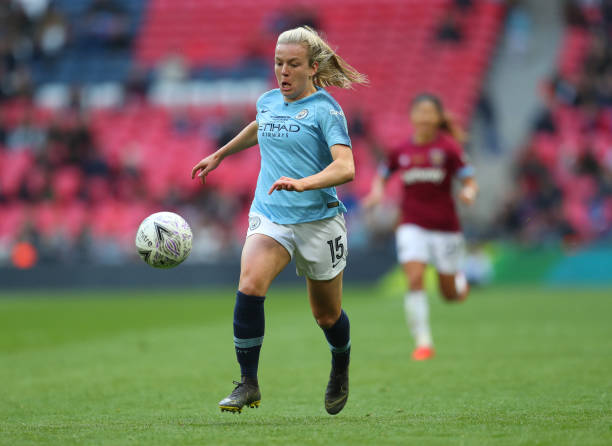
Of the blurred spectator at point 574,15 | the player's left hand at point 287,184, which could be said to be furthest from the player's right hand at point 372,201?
the blurred spectator at point 574,15

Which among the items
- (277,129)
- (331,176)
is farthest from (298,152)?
(331,176)

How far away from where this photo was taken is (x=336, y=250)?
625 cm

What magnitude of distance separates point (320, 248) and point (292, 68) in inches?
46.1

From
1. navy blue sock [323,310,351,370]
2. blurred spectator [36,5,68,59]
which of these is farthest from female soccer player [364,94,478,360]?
blurred spectator [36,5,68,59]

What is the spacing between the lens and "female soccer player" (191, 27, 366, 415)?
597 cm

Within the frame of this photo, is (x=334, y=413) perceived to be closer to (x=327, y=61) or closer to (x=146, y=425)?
(x=146, y=425)

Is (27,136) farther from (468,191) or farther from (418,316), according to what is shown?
(468,191)

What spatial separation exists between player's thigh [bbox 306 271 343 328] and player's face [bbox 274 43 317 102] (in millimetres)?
1224

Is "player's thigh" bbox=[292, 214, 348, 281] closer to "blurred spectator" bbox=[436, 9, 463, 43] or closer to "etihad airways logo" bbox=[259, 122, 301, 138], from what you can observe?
"etihad airways logo" bbox=[259, 122, 301, 138]

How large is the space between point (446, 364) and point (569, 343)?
2.23 meters

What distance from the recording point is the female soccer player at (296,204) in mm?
5969

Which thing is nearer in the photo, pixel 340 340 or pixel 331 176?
pixel 331 176

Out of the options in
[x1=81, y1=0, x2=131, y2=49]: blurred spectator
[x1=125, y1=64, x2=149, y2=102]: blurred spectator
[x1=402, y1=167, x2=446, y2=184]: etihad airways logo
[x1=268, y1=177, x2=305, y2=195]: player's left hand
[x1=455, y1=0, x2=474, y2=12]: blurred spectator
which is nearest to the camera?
[x1=268, y1=177, x2=305, y2=195]: player's left hand

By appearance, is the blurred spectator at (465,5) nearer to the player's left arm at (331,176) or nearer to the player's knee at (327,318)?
the player's knee at (327,318)
